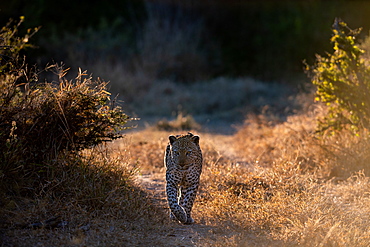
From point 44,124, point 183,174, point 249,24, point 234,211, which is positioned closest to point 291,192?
point 234,211

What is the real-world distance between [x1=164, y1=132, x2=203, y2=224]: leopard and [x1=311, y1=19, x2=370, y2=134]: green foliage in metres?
3.58

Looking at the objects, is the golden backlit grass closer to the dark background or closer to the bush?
the bush

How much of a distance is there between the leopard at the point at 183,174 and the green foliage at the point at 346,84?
3.58 meters

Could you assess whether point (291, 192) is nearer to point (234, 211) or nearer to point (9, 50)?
point (234, 211)

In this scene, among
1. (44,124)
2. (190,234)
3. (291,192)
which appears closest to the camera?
(190,234)

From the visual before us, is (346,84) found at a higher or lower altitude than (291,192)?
higher

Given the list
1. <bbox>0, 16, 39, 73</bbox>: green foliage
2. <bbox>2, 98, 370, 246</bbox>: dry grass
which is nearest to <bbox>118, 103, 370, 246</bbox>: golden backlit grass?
<bbox>2, 98, 370, 246</bbox>: dry grass

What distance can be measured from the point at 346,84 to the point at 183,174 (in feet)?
13.6

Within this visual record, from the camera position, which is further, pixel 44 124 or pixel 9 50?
pixel 9 50

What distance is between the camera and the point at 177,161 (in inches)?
257

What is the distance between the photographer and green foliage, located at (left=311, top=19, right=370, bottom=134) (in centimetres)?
909

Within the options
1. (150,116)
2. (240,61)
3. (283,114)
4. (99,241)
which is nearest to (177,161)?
(99,241)

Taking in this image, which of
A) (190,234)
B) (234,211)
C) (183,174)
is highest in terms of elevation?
(183,174)

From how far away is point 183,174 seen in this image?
21.6ft
